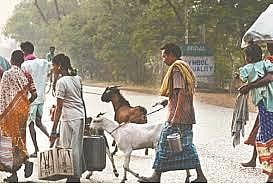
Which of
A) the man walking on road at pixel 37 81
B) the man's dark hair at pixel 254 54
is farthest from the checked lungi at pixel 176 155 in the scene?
the man walking on road at pixel 37 81

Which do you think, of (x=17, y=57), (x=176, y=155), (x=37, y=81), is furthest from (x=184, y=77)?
(x=37, y=81)

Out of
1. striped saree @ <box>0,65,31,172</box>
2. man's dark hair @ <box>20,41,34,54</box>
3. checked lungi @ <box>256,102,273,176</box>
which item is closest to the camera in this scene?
checked lungi @ <box>256,102,273,176</box>

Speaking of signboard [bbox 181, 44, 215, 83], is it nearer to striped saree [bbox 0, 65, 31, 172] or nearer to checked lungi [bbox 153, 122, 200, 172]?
striped saree [bbox 0, 65, 31, 172]

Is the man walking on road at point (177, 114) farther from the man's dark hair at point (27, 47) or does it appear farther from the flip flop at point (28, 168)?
the man's dark hair at point (27, 47)

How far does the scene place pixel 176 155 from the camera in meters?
7.96

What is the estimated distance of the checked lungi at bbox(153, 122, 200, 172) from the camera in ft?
26.1

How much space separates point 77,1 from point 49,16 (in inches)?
149

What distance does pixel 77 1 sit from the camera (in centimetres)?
7156

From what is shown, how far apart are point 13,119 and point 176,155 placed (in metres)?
2.07

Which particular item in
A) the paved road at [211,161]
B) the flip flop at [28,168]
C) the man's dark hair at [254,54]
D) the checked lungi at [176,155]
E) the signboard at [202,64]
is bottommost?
the paved road at [211,161]

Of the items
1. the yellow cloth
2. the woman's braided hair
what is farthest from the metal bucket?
the woman's braided hair

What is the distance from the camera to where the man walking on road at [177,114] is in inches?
311

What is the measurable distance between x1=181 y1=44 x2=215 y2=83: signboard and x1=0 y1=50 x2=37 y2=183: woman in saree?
2354 centimetres

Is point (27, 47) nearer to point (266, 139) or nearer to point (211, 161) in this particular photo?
point (211, 161)
